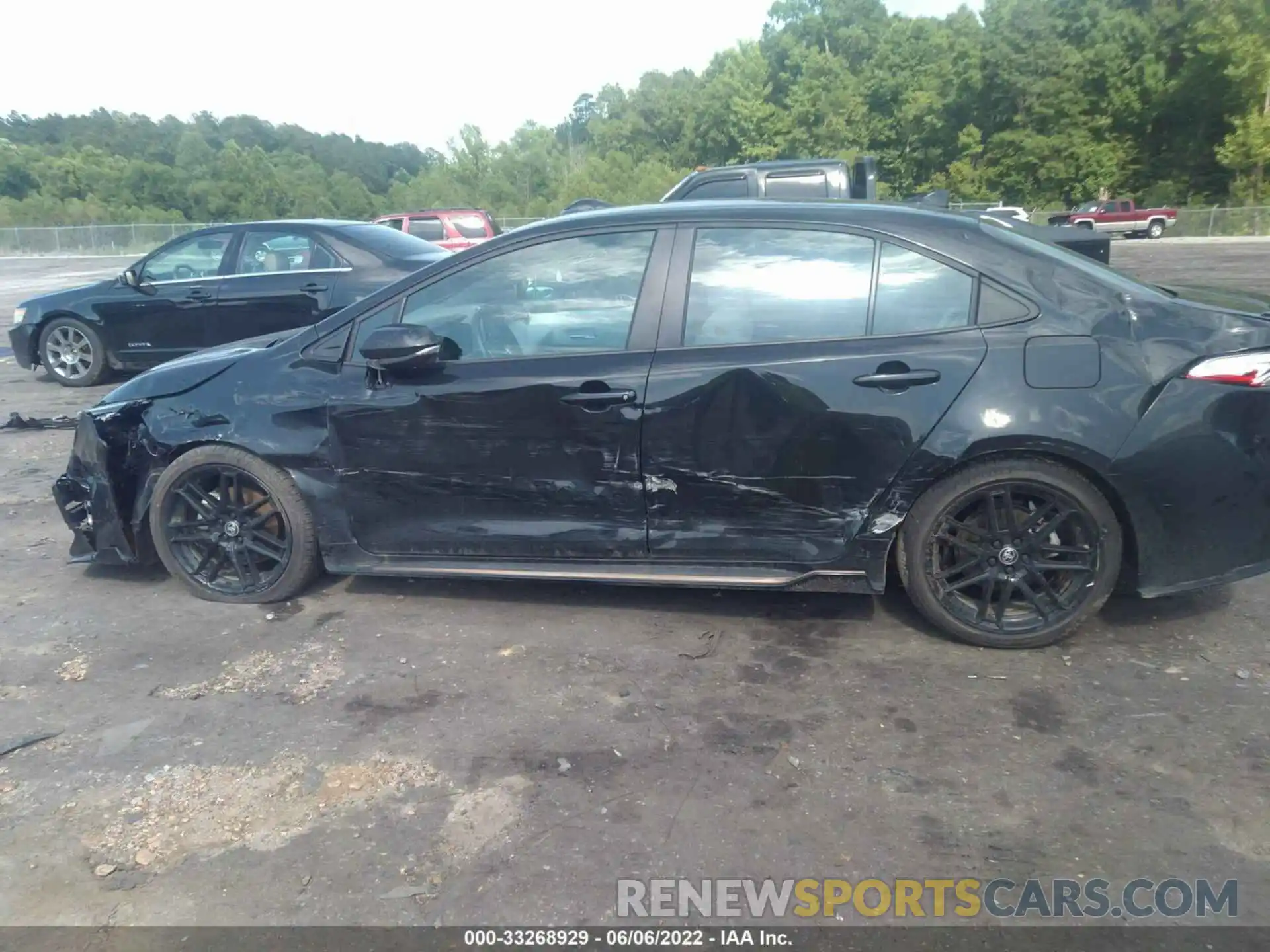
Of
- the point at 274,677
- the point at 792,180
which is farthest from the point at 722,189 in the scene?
the point at 274,677

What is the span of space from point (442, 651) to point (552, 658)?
0.46m

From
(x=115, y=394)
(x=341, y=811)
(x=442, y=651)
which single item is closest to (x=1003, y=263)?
(x=442, y=651)

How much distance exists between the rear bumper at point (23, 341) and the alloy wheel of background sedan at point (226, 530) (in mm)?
7255

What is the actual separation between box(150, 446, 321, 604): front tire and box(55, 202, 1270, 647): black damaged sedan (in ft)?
0.07

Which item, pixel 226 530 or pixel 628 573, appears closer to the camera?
pixel 628 573

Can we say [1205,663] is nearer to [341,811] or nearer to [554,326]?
[554,326]

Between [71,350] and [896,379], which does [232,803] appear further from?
[71,350]

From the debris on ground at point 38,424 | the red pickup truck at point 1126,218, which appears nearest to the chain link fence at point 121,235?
the red pickup truck at point 1126,218

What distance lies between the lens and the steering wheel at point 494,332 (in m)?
4.14

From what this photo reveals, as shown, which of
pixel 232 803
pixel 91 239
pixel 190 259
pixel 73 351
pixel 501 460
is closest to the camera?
pixel 232 803

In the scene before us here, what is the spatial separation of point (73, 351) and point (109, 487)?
22.0ft

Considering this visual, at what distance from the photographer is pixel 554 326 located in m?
4.11

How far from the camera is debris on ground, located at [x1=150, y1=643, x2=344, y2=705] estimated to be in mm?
3768

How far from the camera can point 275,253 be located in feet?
30.5
